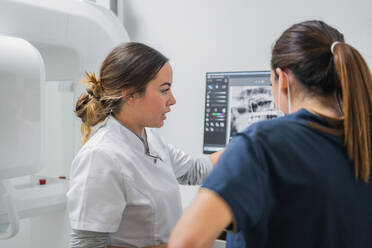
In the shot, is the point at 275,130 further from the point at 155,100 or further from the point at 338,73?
the point at 155,100

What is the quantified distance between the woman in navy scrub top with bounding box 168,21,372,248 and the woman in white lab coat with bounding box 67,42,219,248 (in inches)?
15.9

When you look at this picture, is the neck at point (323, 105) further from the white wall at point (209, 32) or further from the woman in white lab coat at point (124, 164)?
the white wall at point (209, 32)

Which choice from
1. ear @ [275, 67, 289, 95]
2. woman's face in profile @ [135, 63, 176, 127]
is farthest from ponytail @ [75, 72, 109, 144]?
ear @ [275, 67, 289, 95]

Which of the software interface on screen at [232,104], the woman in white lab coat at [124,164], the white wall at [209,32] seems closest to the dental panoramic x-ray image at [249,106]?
the software interface on screen at [232,104]

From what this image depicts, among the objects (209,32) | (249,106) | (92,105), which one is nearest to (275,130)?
(92,105)

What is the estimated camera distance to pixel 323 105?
2.38 ft

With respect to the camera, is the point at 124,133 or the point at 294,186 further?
the point at 124,133

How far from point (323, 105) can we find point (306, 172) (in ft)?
0.59

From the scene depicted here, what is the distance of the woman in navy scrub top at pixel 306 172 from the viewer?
0.57 meters

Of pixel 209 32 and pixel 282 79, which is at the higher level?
pixel 209 32

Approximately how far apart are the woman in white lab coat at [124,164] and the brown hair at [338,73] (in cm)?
49

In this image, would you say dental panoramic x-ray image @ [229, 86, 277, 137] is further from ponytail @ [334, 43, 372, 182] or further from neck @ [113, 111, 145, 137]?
ponytail @ [334, 43, 372, 182]

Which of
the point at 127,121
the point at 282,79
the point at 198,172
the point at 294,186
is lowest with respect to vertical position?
the point at 198,172

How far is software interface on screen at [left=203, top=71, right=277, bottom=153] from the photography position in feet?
5.71
